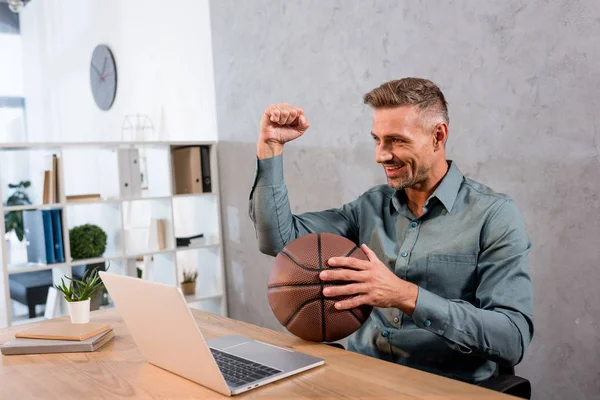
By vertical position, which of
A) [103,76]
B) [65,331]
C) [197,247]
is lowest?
[197,247]

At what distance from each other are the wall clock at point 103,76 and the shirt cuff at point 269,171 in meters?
4.27

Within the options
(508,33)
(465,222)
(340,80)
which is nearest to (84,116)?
(340,80)

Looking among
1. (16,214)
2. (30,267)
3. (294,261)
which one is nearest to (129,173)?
(30,267)

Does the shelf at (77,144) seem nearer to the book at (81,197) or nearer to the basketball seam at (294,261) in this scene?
the book at (81,197)

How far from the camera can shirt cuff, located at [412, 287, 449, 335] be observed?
1512 millimetres

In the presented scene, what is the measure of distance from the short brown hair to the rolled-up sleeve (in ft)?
1.23

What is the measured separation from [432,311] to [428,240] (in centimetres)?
37

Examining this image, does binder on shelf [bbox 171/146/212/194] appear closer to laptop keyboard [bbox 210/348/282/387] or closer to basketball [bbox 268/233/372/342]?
basketball [bbox 268/233/372/342]

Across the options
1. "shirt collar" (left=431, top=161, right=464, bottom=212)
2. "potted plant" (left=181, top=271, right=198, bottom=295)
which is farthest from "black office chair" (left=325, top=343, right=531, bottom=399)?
"potted plant" (left=181, top=271, right=198, bottom=295)

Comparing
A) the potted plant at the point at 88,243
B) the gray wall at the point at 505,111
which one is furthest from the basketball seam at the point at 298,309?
the potted plant at the point at 88,243

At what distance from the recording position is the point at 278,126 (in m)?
1.92

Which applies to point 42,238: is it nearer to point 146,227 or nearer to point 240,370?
point 146,227

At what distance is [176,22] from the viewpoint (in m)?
4.68

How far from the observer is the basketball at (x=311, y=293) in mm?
1481
